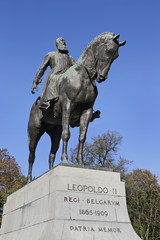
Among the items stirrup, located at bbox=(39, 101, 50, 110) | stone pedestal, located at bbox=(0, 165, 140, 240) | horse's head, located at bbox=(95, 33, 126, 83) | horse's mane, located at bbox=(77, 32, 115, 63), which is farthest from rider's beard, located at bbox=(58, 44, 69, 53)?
stone pedestal, located at bbox=(0, 165, 140, 240)

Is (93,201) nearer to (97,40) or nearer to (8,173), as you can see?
(97,40)

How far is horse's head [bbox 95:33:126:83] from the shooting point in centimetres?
845

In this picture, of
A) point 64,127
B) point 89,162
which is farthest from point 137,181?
point 64,127

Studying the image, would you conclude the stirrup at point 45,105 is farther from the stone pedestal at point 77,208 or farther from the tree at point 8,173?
the tree at point 8,173

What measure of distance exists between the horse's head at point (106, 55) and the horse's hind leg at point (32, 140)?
3.28 m

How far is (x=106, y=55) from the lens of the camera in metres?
8.46

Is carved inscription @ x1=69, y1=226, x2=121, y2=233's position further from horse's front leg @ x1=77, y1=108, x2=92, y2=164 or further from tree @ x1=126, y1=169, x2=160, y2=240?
tree @ x1=126, y1=169, x2=160, y2=240

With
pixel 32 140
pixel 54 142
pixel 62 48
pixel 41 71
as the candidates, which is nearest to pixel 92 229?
pixel 54 142

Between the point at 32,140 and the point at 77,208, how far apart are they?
4.23 metres

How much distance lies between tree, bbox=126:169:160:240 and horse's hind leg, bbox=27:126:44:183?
2340 centimetres

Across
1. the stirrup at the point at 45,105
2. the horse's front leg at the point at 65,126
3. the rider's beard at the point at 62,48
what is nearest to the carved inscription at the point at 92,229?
the horse's front leg at the point at 65,126

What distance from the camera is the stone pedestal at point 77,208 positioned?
687 centimetres

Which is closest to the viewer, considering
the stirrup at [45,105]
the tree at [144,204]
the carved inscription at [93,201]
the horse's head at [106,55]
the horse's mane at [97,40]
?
the carved inscription at [93,201]

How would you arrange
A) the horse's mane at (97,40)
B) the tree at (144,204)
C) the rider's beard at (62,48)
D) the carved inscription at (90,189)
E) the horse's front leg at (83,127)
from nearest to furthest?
the carved inscription at (90,189) < the horse's mane at (97,40) < the horse's front leg at (83,127) < the rider's beard at (62,48) < the tree at (144,204)
